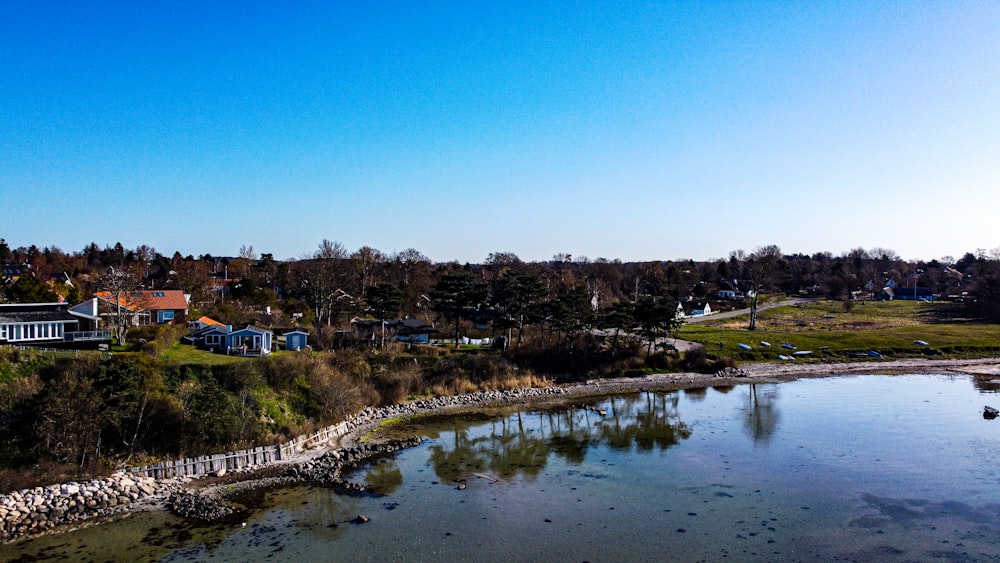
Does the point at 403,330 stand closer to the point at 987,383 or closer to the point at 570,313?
the point at 570,313

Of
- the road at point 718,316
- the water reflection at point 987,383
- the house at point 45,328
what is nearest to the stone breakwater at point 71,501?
the house at point 45,328

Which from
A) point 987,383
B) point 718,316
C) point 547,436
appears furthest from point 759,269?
point 547,436

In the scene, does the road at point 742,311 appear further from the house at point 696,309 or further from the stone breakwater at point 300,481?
the stone breakwater at point 300,481

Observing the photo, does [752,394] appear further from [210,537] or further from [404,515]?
[210,537]

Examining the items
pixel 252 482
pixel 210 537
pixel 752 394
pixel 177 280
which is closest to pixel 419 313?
pixel 177 280

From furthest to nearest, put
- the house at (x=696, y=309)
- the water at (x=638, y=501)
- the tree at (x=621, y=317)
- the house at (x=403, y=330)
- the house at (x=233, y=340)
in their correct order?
1. the house at (x=696, y=309)
2. the tree at (x=621, y=317)
3. the house at (x=403, y=330)
4. the house at (x=233, y=340)
5. the water at (x=638, y=501)
